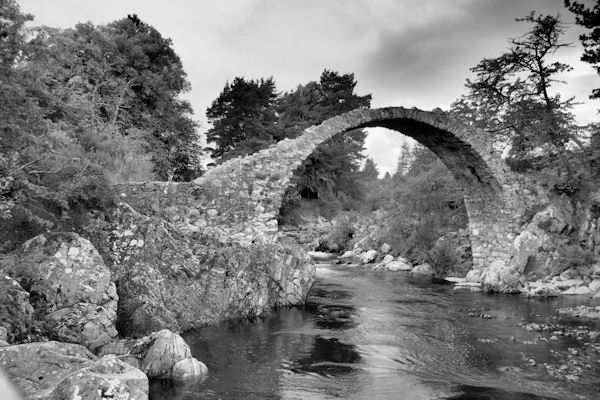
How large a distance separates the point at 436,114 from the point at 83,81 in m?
12.5

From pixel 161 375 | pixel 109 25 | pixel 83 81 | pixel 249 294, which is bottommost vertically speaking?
pixel 161 375

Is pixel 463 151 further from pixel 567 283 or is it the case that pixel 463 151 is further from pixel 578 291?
pixel 578 291

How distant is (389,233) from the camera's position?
19.4m

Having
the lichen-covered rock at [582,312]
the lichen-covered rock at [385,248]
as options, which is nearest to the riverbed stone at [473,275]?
the lichen-covered rock at [582,312]

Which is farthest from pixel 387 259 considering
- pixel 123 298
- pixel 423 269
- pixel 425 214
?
pixel 123 298

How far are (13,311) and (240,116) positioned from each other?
2304 centimetres

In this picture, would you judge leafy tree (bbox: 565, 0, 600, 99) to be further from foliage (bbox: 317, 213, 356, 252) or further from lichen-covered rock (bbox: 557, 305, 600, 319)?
foliage (bbox: 317, 213, 356, 252)

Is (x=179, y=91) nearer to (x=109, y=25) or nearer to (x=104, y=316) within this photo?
(x=109, y=25)

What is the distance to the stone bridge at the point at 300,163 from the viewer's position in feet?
28.7

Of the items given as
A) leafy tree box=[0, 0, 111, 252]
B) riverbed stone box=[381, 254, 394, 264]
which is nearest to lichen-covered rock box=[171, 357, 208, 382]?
leafy tree box=[0, 0, 111, 252]

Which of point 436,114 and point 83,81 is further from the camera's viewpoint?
point 83,81

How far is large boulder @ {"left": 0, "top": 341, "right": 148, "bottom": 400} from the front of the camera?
10.7ft

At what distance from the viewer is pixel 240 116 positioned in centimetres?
2653

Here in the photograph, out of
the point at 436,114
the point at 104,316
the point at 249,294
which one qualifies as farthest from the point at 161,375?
the point at 436,114
